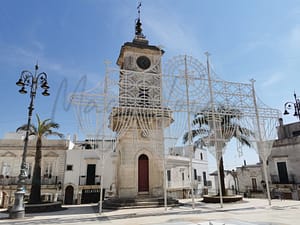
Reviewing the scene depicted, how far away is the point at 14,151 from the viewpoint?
1856cm

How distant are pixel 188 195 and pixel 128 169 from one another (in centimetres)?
807

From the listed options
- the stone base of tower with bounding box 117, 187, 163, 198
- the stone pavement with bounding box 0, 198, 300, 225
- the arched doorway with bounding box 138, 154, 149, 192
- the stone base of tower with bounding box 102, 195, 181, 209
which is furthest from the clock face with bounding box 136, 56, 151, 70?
the stone pavement with bounding box 0, 198, 300, 225

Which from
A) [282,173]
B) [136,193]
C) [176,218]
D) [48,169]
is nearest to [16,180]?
[48,169]

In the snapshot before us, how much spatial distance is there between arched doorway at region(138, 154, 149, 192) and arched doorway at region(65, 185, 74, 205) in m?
9.47

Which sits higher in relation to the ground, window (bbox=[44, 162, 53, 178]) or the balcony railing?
window (bbox=[44, 162, 53, 178])

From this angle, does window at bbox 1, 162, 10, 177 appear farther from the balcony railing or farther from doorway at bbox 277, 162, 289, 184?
doorway at bbox 277, 162, 289, 184

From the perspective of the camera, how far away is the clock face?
14242 mm

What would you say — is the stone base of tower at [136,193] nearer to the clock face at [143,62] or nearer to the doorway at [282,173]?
the clock face at [143,62]

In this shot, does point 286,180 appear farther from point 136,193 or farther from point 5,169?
point 5,169

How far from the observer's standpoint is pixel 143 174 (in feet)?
40.1

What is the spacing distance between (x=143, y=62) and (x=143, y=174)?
283 inches

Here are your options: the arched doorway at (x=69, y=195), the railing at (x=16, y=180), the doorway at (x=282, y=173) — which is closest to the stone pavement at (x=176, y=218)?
the railing at (x=16, y=180)

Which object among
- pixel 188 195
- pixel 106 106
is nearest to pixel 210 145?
pixel 106 106

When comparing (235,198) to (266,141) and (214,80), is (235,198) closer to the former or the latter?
(266,141)
